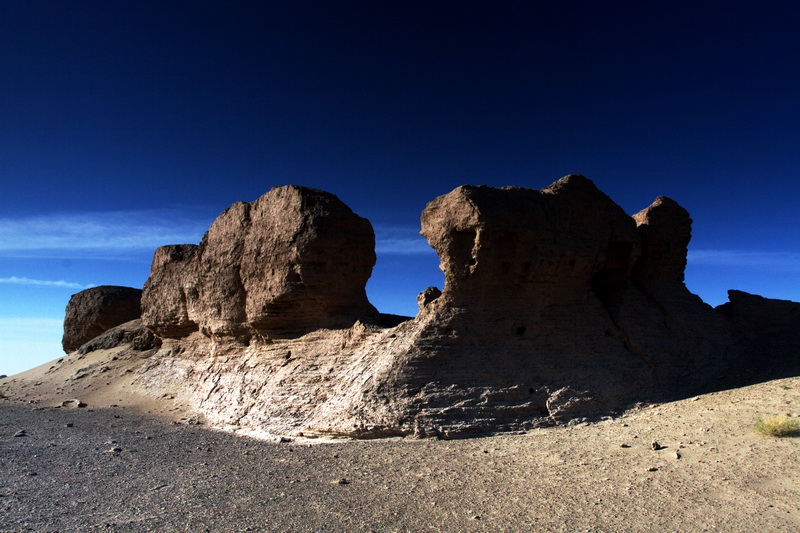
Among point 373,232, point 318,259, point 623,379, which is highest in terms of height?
point 373,232

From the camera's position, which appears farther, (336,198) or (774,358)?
(336,198)

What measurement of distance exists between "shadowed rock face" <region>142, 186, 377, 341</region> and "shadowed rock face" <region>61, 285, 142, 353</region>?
1319cm

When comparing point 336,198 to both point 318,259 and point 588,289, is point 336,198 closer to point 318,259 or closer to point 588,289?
A: point 318,259

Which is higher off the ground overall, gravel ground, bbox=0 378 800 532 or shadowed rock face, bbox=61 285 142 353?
shadowed rock face, bbox=61 285 142 353

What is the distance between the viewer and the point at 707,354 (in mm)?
11641

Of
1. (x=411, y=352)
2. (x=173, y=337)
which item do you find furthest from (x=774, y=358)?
(x=173, y=337)

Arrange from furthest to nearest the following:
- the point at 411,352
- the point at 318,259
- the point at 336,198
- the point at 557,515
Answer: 1. the point at 336,198
2. the point at 318,259
3. the point at 411,352
4. the point at 557,515

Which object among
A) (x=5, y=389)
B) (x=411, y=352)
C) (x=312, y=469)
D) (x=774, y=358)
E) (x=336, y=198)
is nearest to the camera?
(x=312, y=469)

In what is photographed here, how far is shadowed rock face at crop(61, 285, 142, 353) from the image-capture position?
26.1 m

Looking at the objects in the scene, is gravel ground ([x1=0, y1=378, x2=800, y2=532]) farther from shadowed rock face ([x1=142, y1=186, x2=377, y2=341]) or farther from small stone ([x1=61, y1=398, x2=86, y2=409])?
small stone ([x1=61, y1=398, x2=86, y2=409])

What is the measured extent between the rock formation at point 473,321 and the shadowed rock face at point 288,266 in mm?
47

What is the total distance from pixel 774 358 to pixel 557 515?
828 cm

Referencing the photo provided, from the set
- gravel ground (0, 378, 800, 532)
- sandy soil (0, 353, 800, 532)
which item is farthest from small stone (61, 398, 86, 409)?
gravel ground (0, 378, 800, 532)

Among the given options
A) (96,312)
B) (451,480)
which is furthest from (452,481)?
(96,312)
